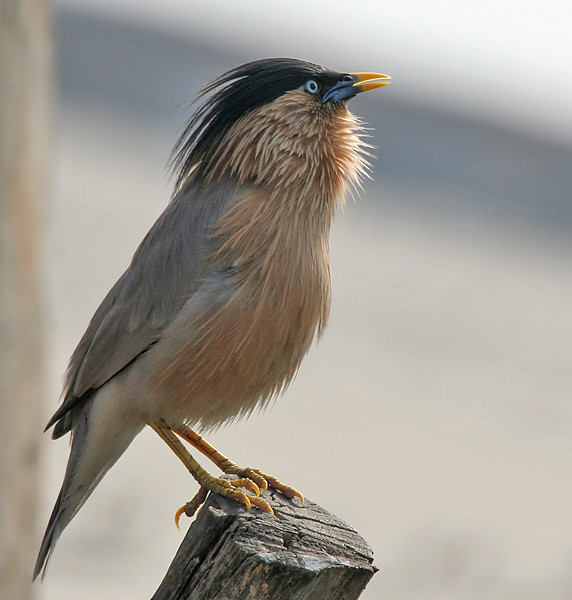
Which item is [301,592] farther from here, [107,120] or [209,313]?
[107,120]

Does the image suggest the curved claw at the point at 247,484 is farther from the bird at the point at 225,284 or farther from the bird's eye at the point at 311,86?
the bird's eye at the point at 311,86

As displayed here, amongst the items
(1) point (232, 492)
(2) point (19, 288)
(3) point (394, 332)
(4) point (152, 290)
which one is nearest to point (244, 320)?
(4) point (152, 290)

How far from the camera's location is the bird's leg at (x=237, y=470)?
395cm

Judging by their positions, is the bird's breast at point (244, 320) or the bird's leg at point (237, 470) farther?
the bird's breast at point (244, 320)

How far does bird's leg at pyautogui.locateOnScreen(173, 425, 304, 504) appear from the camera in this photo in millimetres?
3947

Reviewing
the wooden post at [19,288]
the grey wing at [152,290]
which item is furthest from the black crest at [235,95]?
the wooden post at [19,288]

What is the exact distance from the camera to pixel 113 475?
10969 millimetres

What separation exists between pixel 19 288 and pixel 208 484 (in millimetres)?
1380

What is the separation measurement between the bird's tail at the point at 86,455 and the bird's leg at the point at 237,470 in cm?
26

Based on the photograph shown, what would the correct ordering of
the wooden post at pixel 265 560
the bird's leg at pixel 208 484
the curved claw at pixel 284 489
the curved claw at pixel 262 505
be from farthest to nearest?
the curved claw at pixel 284 489
the bird's leg at pixel 208 484
the curved claw at pixel 262 505
the wooden post at pixel 265 560

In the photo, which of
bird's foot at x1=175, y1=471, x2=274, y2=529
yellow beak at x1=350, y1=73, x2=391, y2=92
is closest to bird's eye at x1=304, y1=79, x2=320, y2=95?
yellow beak at x1=350, y1=73, x2=391, y2=92

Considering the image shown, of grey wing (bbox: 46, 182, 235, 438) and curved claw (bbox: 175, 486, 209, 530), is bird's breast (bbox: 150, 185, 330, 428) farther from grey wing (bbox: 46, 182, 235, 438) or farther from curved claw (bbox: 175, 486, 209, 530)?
curved claw (bbox: 175, 486, 209, 530)

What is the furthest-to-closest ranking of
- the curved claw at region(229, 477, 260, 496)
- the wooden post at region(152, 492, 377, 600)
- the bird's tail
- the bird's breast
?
the bird's tail, the bird's breast, the curved claw at region(229, 477, 260, 496), the wooden post at region(152, 492, 377, 600)

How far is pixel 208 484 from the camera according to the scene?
4023 mm
